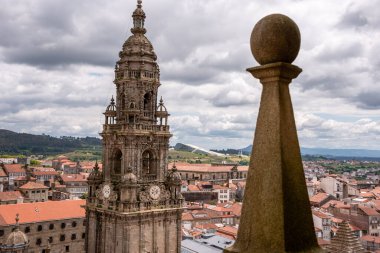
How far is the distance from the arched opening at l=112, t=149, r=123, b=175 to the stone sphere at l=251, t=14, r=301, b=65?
1284 inches

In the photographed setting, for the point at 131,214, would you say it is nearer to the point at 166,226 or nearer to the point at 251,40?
the point at 166,226

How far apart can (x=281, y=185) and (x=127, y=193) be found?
98.2ft

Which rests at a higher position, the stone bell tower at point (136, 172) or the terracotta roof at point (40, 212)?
the stone bell tower at point (136, 172)

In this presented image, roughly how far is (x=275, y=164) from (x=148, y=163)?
3297 centimetres

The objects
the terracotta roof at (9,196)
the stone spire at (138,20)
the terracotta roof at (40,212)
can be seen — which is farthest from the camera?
the terracotta roof at (9,196)

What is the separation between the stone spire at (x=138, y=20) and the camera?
38.8 m

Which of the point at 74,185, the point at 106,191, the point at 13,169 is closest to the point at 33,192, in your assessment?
the point at 74,185

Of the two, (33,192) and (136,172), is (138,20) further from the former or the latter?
(33,192)

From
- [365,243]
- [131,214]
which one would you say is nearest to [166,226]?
[131,214]

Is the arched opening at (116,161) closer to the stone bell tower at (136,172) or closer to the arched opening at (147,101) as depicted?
the stone bell tower at (136,172)

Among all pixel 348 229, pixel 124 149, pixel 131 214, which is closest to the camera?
pixel 348 229

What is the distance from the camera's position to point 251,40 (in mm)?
6469

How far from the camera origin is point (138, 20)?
38.9m

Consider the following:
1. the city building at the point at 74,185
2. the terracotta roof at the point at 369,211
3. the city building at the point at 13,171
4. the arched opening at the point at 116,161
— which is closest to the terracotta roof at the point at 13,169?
the city building at the point at 13,171
